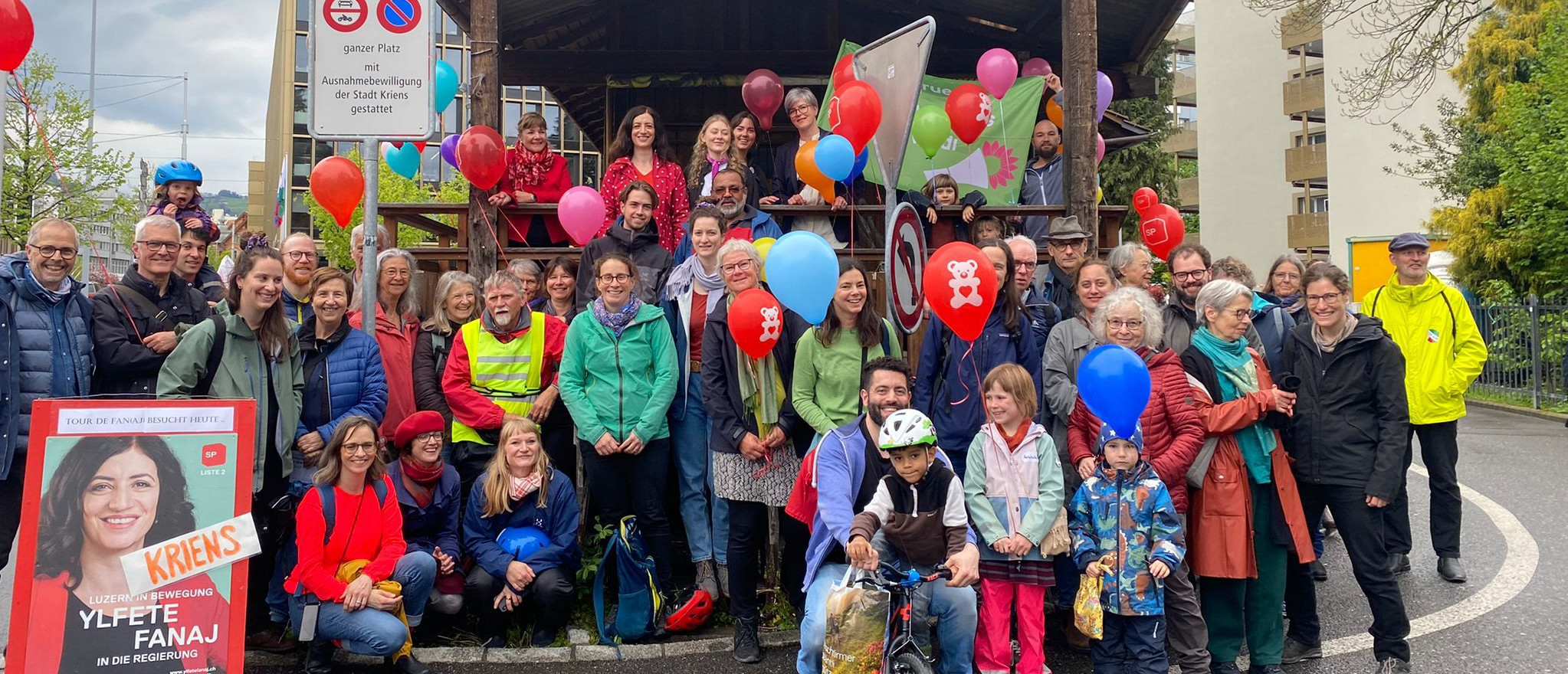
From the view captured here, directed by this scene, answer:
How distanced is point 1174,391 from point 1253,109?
38816 millimetres

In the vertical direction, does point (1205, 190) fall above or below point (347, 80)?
above

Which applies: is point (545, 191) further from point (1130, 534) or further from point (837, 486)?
point (1130, 534)

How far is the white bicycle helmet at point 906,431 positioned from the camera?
13.0 ft

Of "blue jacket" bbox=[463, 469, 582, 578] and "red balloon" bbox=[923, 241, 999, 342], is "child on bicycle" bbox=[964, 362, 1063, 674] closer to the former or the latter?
"red balloon" bbox=[923, 241, 999, 342]

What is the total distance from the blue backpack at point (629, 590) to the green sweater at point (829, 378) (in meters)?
1.06

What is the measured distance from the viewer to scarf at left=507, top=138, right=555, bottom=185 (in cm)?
730

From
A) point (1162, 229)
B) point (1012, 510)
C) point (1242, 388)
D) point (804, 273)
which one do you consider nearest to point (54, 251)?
point (804, 273)

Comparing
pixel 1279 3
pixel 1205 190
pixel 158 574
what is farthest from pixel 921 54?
pixel 1205 190

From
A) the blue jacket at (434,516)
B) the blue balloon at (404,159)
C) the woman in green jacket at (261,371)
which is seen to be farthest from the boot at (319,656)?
the blue balloon at (404,159)

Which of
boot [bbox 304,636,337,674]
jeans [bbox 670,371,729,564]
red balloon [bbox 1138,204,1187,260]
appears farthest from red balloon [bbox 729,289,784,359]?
red balloon [bbox 1138,204,1187,260]

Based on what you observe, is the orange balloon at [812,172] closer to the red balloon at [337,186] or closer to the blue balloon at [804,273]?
the blue balloon at [804,273]

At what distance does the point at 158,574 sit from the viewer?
377 centimetres

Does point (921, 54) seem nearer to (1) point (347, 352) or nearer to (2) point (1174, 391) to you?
(2) point (1174, 391)

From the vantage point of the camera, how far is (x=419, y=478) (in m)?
4.82
